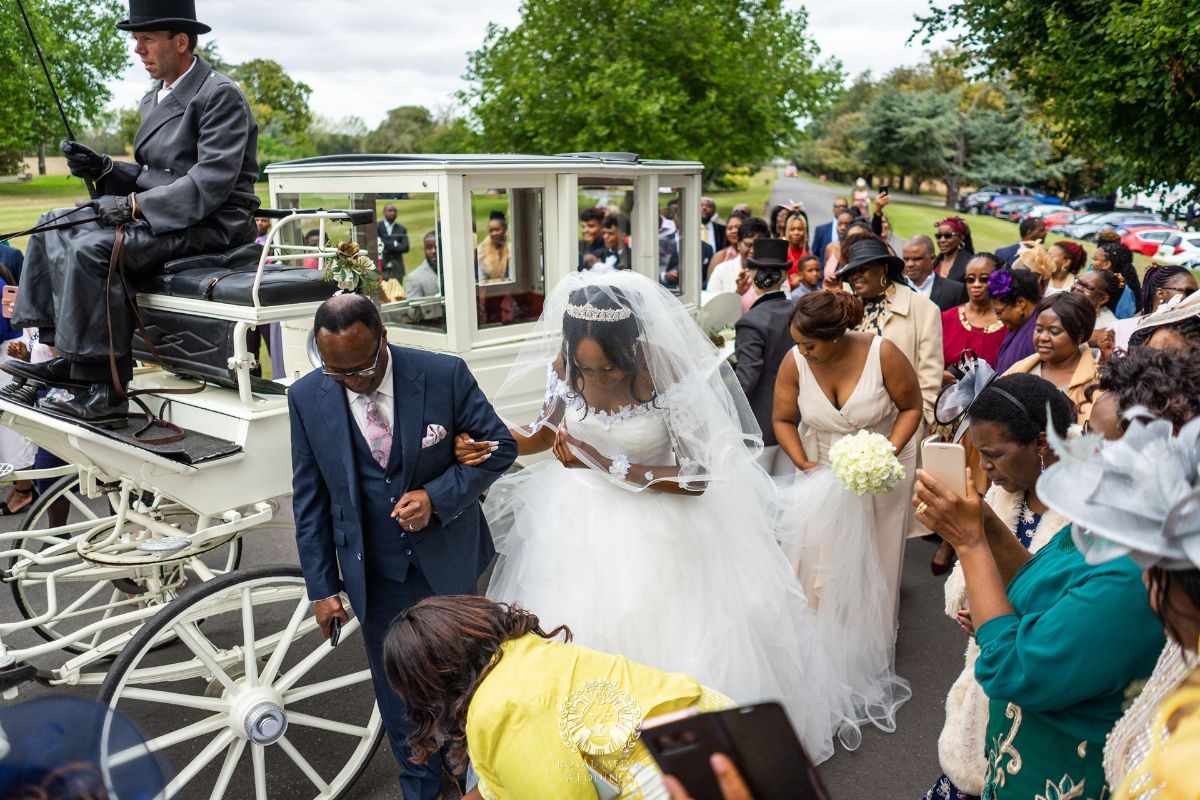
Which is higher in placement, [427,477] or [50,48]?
[50,48]

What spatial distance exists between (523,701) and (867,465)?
2.28 meters

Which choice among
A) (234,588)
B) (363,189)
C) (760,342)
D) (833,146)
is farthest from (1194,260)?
(833,146)

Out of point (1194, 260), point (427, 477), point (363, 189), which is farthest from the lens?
point (1194, 260)

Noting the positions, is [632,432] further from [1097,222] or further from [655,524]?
[1097,222]

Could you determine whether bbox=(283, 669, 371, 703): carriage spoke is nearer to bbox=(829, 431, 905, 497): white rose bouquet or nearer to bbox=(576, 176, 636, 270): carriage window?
bbox=(829, 431, 905, 497): white rose bouquet

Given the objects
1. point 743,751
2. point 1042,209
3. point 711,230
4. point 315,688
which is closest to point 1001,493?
point 743,751

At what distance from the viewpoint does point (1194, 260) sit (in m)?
22.6

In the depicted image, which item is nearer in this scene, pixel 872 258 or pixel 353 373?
pixel 353 373

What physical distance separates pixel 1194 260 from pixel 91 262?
25.7m

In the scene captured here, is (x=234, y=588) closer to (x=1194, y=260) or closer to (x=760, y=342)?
(x=760, y=342)

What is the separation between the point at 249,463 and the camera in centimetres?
367

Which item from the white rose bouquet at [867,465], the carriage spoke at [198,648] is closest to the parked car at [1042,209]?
the white rose bouquet at [867,465]

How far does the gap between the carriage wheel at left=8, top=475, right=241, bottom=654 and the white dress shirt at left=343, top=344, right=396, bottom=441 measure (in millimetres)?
1517

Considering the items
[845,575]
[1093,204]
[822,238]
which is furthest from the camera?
[1093,204]
